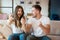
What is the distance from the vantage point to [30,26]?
2.79 meters

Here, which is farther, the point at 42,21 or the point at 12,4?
the point at 12,4

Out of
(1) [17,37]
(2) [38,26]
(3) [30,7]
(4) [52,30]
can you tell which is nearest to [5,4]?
(3) [30,7]

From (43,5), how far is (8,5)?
4.63ft

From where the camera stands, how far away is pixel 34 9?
9.32ft

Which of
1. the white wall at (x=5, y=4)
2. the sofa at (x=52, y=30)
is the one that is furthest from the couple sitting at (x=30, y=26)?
the white wall at (x=5, y=4)

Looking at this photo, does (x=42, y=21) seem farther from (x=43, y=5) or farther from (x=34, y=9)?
(x=43, y=5)

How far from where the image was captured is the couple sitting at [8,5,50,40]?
2.74 m

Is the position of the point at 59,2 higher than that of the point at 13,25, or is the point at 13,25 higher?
the point at 59,2

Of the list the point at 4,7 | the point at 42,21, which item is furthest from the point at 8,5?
the point at 42,21

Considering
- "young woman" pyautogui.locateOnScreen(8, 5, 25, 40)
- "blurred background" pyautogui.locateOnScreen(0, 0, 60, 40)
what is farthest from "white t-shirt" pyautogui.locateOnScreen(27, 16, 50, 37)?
"blurred background" pyautogui.locateOnScreen(0, 0, 60, 40)

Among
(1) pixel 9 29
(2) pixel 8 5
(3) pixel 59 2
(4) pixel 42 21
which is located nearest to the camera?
(4) pixel 42 21

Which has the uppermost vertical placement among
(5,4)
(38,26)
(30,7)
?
(5,4)

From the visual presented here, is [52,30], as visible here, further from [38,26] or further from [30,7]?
[30,7]

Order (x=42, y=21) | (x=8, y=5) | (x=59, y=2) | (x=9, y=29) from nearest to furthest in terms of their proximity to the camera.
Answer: (x=42, y=21), (x=9, y=29), (x=59, y=2), (x=8, y=5)
